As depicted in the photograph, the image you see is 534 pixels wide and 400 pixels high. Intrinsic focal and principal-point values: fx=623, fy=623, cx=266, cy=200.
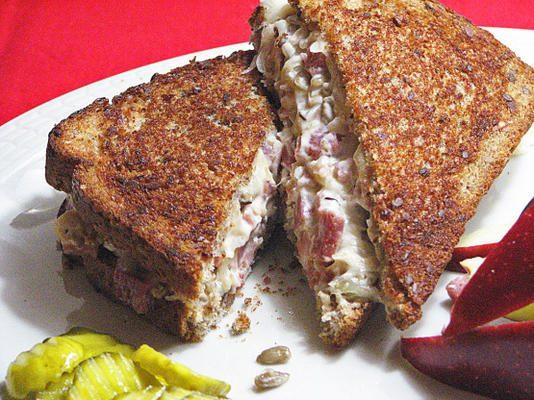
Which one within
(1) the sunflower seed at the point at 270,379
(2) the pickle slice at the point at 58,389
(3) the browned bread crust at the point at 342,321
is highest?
(2) the pickle slice at the point at 58,389

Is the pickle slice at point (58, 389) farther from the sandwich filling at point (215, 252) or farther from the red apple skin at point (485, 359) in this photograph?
the red apple skin at point (485, 359)

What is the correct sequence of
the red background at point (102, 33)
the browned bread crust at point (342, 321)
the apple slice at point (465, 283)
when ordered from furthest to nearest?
1. the red background at point (102, 33)
2. the browned bread crust at point (342, 321)
3. the apple slice at point (465, 283)

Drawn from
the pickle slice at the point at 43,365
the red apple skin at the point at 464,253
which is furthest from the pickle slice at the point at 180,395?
the red apple skin at the point at 464,253

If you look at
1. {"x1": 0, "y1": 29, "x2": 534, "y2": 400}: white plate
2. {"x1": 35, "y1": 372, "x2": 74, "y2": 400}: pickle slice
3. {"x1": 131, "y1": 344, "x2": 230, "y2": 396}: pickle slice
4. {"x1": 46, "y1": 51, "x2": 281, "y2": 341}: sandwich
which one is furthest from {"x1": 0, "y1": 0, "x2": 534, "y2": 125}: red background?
{"x1": 131, "y1": 344, "x2": 230, "y2": 396}: pickle slice

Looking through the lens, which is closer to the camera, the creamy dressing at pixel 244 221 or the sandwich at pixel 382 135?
the sandwich at pixel 382 135

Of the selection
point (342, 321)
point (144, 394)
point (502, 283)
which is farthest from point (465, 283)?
point (144, 394)

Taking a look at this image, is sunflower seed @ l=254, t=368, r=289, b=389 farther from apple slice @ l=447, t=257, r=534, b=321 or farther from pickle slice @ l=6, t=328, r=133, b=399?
apple slice @ l=447, t=257, r=534, b=321

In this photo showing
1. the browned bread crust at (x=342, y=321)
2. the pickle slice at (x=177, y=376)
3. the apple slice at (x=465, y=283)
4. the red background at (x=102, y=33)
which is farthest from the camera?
the red background at (x=102, y=33)
